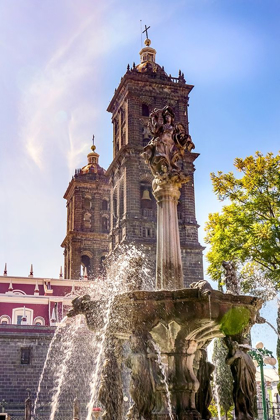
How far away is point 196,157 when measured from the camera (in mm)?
36562

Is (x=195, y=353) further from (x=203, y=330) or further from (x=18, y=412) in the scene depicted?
(x=18, y=412)

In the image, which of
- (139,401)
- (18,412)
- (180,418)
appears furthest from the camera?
(18,412)

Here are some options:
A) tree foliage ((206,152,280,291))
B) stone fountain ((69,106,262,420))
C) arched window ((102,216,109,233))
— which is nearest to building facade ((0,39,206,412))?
arched window ((102,216,109,233))

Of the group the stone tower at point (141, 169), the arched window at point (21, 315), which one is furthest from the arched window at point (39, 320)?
the stone tower at point (141, 169)

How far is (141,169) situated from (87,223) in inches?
513

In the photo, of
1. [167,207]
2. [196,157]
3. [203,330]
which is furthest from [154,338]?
[196,157]

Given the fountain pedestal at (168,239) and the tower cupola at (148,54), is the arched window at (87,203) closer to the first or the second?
the tower cupola at (148,54)

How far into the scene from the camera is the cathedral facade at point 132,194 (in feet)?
109

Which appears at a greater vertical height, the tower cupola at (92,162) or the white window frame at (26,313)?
the tower cupola at (92,162)

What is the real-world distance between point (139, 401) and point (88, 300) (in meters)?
2.03

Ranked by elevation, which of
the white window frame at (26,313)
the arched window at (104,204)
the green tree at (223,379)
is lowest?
the green tree at (223,379)

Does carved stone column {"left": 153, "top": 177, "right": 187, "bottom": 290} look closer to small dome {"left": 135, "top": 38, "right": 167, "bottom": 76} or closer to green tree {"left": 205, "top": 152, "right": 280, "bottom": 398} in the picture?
green tree {"left": 205, "top": 152, "right": 280, "bottom": 398}

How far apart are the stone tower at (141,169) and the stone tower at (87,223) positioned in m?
7.92

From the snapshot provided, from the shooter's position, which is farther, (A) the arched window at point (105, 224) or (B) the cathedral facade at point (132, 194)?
(A) the arched window at point (105, 224)
